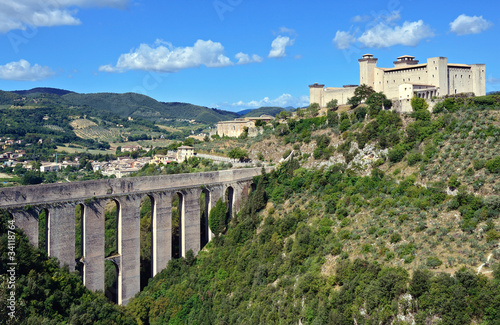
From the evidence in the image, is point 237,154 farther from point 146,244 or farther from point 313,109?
point 146,244

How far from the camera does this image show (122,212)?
96.7ft

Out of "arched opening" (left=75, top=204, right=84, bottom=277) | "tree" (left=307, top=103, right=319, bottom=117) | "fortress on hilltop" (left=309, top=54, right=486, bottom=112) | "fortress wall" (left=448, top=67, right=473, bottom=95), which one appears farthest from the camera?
"tree" (left=307, top=103, right=319, bottom=117)

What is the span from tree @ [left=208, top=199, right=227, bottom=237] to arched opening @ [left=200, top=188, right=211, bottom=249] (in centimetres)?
91

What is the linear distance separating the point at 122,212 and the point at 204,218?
8323 mm

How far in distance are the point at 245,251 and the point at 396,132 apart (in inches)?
520

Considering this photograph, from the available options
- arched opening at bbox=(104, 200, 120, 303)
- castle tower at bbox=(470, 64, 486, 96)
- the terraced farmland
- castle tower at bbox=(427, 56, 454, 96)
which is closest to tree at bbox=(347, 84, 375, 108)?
castle tower at bbox=(427, 56, 454, 96)

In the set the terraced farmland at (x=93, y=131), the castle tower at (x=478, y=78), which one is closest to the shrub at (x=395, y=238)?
the castle tower at (x=478, y=78)

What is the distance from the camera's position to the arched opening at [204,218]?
114ft

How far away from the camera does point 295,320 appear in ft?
70.7

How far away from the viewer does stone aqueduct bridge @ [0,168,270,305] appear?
83.9 ft

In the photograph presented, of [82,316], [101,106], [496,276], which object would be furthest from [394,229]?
[101,106]

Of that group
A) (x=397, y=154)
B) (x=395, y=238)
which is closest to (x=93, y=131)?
(x=397, y=154)

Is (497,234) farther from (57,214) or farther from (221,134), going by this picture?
(221,134)

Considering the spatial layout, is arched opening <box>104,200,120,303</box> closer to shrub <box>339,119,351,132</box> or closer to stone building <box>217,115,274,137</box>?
shrub <box>339,119,351,132</box>
